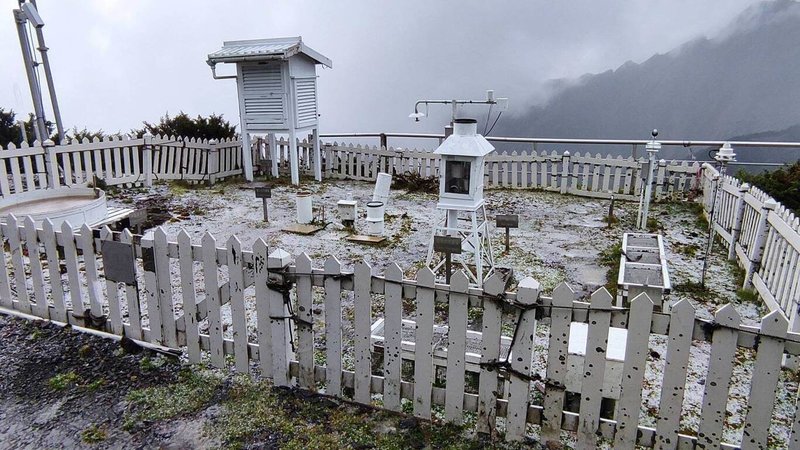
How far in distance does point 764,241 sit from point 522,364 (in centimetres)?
404

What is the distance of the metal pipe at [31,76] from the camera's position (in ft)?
29.5

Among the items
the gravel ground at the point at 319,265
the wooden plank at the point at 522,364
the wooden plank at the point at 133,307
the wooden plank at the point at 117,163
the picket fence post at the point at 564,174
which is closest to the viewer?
the wooden plank at the point at 522,364

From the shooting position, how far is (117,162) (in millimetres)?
10516

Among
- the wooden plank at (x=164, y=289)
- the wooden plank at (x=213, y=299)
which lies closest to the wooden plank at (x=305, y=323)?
the wooden plank at (x=213, y=299)

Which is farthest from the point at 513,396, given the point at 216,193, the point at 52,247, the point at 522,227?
the point at 216,193

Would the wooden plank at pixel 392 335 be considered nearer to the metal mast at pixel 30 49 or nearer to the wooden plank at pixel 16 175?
the wooden plank at pixel 16 175

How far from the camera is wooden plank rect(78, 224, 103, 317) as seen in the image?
405 centimetres

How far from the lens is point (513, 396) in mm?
3105

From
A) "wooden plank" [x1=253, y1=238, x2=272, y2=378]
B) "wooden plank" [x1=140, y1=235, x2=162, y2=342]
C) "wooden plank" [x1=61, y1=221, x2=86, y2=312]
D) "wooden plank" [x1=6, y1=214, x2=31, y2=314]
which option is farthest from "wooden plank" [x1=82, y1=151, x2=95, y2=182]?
"wooden plank" [x1=253, y1=238, x2=272, y2=378]

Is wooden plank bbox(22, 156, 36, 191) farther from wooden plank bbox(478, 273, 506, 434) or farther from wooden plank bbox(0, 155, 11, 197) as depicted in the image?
wooden plank bbox(478, 273, 506, 434)

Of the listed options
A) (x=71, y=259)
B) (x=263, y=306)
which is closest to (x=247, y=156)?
(x=71, y=259)

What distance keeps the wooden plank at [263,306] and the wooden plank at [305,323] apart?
0.23 m

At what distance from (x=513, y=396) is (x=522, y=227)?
5.35 m

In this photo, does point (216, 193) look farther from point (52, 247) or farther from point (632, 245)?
point (632, 245)
